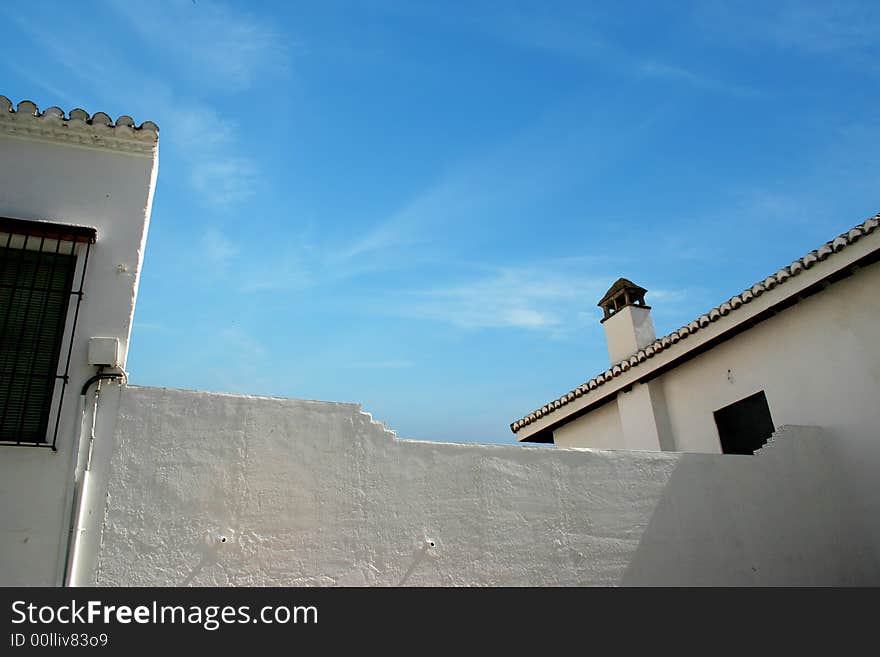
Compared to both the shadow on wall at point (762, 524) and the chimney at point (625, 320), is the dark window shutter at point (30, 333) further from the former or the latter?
the chimney at point (625, 320)

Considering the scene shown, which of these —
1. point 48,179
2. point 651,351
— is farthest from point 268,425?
point 651,351

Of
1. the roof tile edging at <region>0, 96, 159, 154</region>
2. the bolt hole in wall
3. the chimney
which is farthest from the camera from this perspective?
the chimney

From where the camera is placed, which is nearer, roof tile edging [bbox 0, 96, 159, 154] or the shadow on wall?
roof tile edging [bbox 0, 96, 159, 154]

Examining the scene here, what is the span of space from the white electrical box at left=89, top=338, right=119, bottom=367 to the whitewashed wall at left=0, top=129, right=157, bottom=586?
0.30 ft

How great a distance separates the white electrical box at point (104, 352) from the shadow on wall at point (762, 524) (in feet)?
17.2

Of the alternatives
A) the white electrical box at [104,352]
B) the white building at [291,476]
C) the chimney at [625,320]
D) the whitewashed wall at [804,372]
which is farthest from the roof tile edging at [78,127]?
the chimney at [625,320]

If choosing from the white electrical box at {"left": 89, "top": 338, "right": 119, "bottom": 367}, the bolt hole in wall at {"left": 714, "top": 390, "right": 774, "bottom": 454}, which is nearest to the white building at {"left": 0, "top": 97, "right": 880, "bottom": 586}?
the white electrical box at {"left": 89, "top": 338, "right": 119, "bottom": 367}

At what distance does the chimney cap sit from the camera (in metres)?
13.4

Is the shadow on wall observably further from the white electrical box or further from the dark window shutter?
the dark window shutter

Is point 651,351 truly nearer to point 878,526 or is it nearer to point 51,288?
point 878,526

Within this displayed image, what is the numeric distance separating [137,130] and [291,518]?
3836mm

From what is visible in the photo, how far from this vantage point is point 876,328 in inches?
322

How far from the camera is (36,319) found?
574 centimetres

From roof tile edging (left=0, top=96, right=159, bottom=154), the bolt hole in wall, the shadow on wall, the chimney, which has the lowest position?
the shadow on wall
